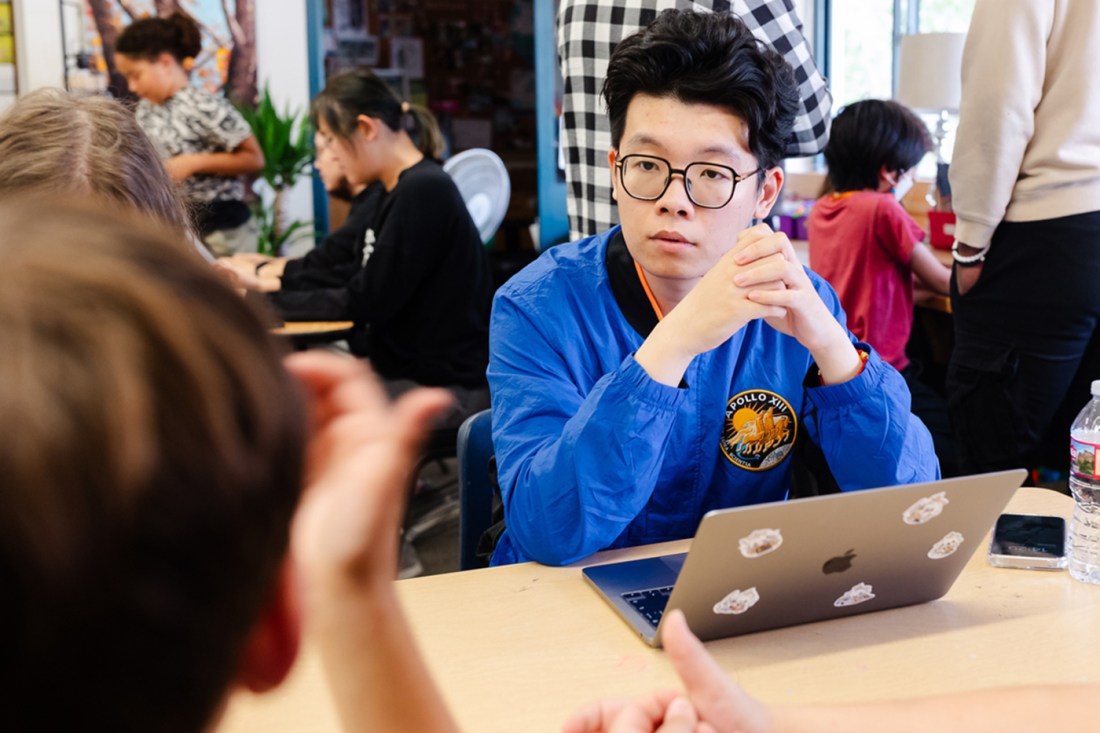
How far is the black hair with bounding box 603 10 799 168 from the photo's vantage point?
5.08ft

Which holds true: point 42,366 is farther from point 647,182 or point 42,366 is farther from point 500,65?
point 500,65

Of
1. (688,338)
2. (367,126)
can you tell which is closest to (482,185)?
(367,126)

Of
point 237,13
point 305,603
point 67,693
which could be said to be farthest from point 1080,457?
point 237,13

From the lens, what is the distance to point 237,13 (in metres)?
5.16

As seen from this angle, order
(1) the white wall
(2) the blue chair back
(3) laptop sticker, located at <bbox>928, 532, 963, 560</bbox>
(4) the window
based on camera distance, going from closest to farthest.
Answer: (3) laptop sticker, located at <bbox>928, 532, 963, 560</bbox> → (2) the blue chair back → (1) the white wall → (4) the window

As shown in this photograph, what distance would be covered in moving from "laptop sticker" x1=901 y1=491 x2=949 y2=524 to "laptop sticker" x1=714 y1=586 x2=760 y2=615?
163mm

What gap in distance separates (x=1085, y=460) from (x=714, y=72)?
69 centimetres

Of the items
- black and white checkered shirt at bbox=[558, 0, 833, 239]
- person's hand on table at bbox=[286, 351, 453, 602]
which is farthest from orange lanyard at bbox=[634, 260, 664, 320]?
person's hand on table at bbox=[286, 351, 453, 602]

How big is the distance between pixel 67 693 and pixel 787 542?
2.56ft

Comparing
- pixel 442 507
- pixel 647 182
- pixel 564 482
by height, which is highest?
pixel 647 182

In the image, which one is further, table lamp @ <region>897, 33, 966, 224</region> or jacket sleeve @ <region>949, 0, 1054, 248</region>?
table lamp @ <region>897, 33, 966, 224</region>

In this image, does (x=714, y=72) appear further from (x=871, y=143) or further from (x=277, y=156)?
(x=277, y=156)

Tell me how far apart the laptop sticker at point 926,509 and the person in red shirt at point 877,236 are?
217 centimetres

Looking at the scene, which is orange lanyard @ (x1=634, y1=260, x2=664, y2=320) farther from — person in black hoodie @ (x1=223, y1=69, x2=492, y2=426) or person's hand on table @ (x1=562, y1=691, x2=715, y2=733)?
person in black hoodie @ (x1=223, y1=69, x2=492, y2=426)
